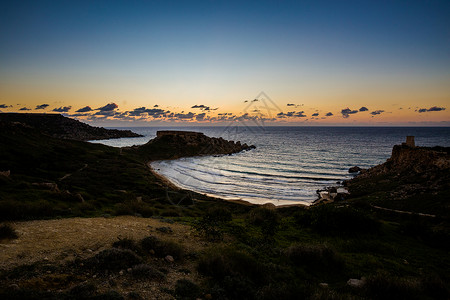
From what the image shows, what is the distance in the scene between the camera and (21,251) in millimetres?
7875

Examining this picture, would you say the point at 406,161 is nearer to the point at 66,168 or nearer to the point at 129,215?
the point at 129,215

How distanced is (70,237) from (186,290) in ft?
20.1

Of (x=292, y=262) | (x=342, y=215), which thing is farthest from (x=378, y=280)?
(x=342, y=215)

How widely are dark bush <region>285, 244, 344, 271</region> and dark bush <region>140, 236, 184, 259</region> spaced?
4.51 meters

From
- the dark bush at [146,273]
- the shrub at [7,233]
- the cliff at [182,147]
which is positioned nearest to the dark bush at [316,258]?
the dark bush at [146,273]

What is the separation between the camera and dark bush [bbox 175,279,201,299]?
251 inches

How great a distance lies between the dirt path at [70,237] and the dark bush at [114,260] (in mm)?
1041

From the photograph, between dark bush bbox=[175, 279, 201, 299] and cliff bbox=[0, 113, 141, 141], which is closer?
dark bush bbox=[175, 279, 201, 299]

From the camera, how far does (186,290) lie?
6.59 m

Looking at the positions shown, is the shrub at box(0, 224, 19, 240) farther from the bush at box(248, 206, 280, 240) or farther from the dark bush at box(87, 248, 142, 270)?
the bush at box(248, 206, 280, 240)

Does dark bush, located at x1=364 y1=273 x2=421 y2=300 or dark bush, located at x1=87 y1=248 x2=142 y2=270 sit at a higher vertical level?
dark bush, located at x1=87 y1=248 x2=142 y2=270

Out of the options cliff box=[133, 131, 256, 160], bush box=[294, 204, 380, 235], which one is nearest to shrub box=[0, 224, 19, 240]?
bush box=[294, 204, 380, 235]

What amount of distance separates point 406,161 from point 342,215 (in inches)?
1004

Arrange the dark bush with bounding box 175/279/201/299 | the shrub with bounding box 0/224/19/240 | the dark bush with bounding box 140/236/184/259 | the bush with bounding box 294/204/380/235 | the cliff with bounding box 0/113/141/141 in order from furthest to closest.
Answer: the cliff with bounding box 0/113/141/141 → the bush with bounding box 294/204/380/235 → the dark bush with bounding box 140/236/184/259 → the shrub with bounding box 0/224/19/240 → the dark bush with bounding box 175/279/201/299
